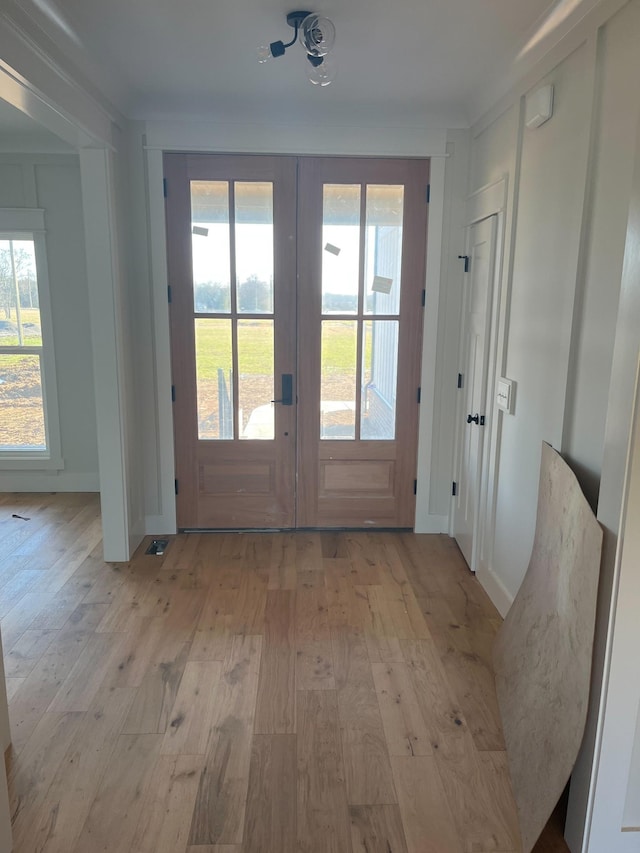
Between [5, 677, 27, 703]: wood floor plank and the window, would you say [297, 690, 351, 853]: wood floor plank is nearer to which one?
[5, 677, 27, 703]: wood floor plank

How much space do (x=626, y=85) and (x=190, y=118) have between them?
95.2 inches

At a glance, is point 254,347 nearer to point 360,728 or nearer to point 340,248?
point 340,248

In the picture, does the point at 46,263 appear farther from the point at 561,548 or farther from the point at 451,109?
the point at 561,548

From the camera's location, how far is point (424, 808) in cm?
172

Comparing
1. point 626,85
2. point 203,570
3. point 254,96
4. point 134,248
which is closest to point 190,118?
point 254,96

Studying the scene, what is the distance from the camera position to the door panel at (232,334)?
134 inches

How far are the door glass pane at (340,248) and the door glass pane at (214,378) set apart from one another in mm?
690

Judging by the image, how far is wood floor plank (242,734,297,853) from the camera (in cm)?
161

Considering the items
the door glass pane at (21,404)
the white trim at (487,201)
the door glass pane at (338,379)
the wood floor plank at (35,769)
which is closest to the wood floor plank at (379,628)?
the door glass pane at (338,379)

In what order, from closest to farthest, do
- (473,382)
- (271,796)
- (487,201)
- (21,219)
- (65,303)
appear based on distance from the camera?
(271,796) → (487,201) → (473,382) → (21,219) → (65,303)

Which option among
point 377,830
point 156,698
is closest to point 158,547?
point 156,698

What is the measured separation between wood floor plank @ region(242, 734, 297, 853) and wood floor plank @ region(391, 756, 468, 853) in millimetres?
343

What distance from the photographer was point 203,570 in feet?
10.7

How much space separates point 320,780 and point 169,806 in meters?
0.48
